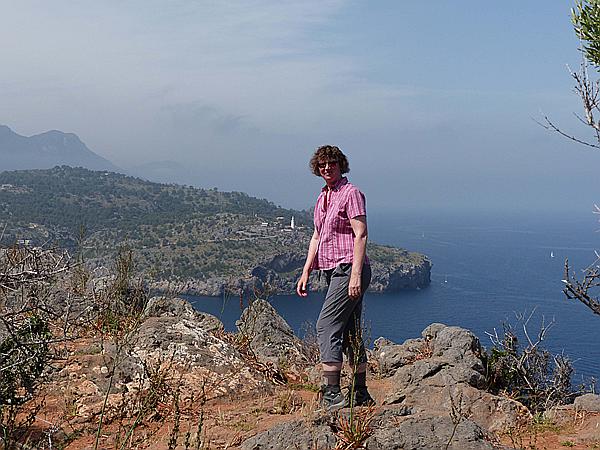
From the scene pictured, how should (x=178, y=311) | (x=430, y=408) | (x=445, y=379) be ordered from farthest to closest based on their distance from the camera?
(x=178, y=311) → (x=445, y=379) → (x=430, y=408)

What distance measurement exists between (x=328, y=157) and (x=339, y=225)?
20.9 inches

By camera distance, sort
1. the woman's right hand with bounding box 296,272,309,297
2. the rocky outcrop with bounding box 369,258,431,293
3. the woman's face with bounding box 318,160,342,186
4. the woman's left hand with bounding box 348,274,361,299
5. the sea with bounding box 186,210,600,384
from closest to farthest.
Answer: the woman's left hand with bounding box 348,274,361,299 < the woman's face with bounding box 318,160,342,186 < the woman's right hand with bounding box 296,272,309,297 < the sea with bounding box 186,210,600,384 < the rocky outcrop with bounding box 369,258,431,293

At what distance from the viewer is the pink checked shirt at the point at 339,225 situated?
14.8 ft

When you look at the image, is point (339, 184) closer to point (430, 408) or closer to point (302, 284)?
point (302, 284)

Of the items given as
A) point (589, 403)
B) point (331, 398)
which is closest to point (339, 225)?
point (331, 398)

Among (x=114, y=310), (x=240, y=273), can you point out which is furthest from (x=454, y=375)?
(x=240, y=273)

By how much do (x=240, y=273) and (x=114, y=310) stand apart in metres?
53.7

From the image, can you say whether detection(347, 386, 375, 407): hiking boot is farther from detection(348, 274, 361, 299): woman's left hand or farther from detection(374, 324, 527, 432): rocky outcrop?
detection(348, 274, 361, 299): woman's left hand

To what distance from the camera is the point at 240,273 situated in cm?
6078

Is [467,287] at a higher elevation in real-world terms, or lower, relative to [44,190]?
lower

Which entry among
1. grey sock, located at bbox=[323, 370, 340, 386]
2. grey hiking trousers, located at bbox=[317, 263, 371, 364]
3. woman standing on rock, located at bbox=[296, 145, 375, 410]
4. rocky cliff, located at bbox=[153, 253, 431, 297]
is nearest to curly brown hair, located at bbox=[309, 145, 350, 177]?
woman standing on rock, located at bbox=[296, 145, 375, 410]

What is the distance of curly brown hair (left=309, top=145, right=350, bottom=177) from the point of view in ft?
15.4

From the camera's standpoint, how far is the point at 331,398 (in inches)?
178

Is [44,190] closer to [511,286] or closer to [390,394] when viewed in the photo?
[511,286]
